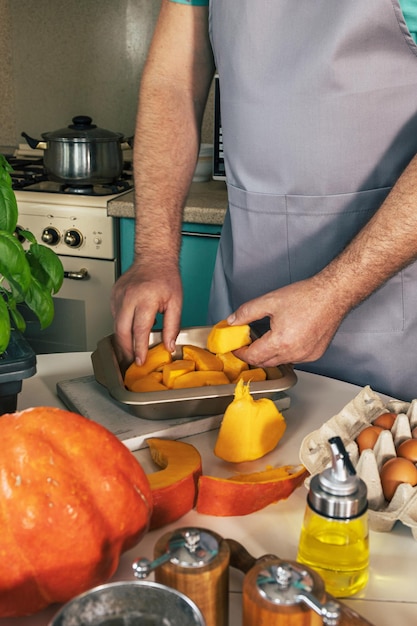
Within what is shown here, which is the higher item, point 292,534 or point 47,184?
point 47,184

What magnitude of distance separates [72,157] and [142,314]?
132 centimetres

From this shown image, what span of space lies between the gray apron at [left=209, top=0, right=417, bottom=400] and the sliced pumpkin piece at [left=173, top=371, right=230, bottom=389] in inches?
14.7

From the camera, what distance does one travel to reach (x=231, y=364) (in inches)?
47.2

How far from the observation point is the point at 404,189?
3.99ft

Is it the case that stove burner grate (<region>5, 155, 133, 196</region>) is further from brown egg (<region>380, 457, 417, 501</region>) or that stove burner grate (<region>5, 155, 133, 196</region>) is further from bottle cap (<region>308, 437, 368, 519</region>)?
bottle cap (<region>308, 437, 368, 519</region>)

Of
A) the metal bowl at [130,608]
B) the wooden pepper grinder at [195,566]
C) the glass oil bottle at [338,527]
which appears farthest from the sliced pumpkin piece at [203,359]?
the metal bowl at [130,608]

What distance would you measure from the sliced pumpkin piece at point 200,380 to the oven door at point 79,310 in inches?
49.0

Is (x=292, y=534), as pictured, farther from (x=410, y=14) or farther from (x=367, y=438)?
(x=410, y=14)

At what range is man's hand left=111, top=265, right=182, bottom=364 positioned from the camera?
1.24 meters

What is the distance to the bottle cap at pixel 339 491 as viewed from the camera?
677 millimetres

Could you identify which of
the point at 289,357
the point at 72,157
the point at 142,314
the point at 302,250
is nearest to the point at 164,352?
the point at 142,314

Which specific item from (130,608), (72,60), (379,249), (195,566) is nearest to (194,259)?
(379,249)

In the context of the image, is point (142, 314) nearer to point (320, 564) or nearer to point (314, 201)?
point (314, 201)

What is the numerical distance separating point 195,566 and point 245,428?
1.34 feet
